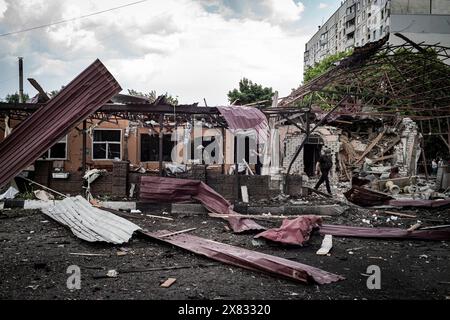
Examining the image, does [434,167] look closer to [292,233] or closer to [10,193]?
[292,233]

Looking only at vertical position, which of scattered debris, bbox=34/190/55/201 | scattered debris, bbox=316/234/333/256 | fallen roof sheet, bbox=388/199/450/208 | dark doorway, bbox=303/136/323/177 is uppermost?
dark doorway, bbox=303/136/323/177

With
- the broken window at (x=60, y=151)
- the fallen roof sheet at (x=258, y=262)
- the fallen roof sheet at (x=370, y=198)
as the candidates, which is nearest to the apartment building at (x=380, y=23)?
the fallen roof sheet at (x=370, y=198)

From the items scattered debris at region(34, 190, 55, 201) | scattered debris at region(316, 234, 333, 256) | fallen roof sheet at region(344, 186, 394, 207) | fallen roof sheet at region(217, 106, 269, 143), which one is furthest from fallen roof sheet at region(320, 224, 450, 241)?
scattered debris at region(34, 190, 55, 201)

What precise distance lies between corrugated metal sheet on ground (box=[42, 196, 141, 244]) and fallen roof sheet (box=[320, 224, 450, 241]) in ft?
14.2

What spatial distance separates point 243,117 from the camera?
34.3 ft

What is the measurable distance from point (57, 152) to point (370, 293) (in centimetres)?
1618

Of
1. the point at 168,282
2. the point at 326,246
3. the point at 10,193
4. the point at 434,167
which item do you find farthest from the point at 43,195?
the point at 434,167

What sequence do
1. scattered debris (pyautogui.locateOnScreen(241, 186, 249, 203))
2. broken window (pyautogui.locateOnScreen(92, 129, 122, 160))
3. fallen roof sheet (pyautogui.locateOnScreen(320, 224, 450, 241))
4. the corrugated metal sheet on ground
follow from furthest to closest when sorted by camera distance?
broken window (pyautogui.locateOnScreen(92, 129, 122, 160)) → scattered debris (pyautogui.locateOnScreen(241, 186, 249, 203)) → fallen roof sheet (pyautogui.locateOnScreen(320, 224, 450, 241)) → the corrugated metal sheet on ground

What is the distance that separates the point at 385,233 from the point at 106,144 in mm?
13877

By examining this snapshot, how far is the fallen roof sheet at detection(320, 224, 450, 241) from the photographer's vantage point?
24.5 ft

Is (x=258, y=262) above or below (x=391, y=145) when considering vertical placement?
below

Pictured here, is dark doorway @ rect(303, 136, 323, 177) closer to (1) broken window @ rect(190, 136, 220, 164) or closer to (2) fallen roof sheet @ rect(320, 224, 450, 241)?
(1) broken window @ rect(190, 136, 220, 164)

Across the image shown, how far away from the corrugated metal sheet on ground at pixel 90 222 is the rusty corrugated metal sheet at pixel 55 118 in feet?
8.91

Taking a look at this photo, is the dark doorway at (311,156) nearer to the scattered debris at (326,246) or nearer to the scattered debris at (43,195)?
the scattered debris at (326,246)
